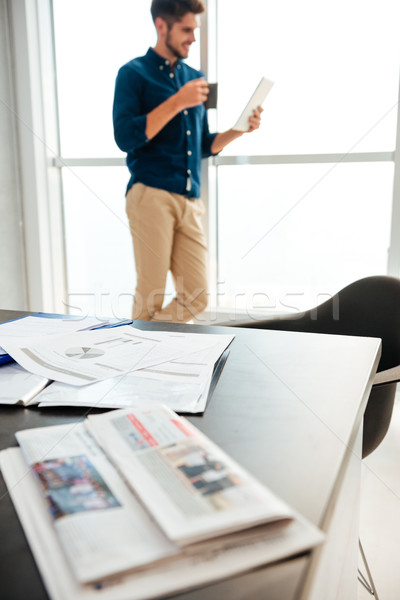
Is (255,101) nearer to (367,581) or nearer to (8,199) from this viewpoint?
(8,199)

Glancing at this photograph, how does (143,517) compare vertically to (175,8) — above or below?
A: below

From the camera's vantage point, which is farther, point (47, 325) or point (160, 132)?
point (160, 132)

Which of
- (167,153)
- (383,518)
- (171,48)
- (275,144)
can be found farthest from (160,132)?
(383,518)

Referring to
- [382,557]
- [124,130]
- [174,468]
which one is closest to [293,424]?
[174,468]

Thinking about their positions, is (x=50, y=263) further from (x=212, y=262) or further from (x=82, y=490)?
(x=82, y=490)

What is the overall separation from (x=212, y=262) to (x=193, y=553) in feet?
8.35

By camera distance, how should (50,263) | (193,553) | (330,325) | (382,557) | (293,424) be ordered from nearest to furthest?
(193,553) < (293,424) < (382,557) < (330,325) < (50,263)

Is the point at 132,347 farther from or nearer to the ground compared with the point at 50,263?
farther from the ground

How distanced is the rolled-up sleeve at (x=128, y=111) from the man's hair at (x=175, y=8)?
266 mm

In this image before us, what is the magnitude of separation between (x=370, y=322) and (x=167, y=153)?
130cm

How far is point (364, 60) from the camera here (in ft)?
7.84

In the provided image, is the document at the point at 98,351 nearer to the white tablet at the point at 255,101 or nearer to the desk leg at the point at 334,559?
the desk leg at the point at 334,559

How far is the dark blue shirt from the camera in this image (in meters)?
2.21

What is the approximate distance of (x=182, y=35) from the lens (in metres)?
2.22
